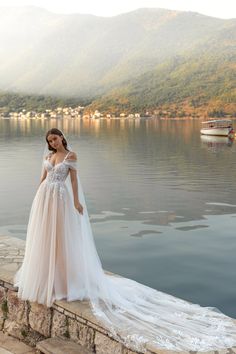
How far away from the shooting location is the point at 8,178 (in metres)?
29.3

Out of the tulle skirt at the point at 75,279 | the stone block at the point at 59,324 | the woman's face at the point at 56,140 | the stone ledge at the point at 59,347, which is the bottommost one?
the stone ledge at the point at 59,347

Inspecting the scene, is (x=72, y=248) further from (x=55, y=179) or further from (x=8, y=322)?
(x=8, y=322)

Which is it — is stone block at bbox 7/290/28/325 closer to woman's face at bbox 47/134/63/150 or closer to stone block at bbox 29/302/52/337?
stone block at bbox 29/302/52/337

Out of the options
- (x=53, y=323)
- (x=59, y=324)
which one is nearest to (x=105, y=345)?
(x=59, y=324)

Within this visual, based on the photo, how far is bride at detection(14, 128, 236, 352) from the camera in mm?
5602

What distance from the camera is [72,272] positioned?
6.02 m

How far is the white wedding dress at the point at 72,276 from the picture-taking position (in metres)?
5.62

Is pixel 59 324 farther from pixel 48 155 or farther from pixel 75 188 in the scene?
pixel 48 155

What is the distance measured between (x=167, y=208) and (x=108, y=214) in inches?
113

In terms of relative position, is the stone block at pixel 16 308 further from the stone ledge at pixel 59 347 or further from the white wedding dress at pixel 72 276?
the stone ledge at pixel 59 347

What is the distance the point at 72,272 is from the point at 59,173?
53.0 inches

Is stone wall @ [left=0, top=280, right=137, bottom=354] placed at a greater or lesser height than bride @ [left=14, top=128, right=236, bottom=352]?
lesser

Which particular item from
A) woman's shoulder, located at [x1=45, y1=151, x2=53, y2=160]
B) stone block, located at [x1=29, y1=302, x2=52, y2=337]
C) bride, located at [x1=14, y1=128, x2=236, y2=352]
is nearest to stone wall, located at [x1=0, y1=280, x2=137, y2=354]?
stone block, located at [x1=29, y1=302, x2=52, y2=337]

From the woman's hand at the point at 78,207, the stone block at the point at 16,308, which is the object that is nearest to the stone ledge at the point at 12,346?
the stone block at the point at 16,308
